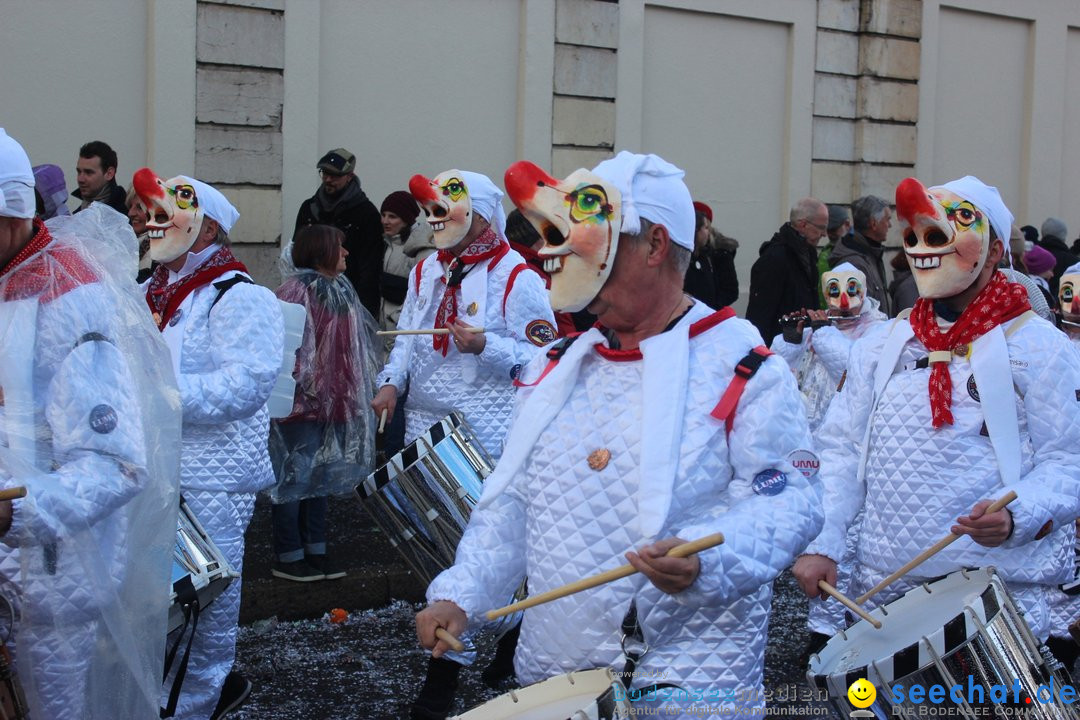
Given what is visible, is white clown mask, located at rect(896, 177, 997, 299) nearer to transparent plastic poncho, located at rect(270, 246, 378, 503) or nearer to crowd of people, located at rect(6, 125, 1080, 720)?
crowd of people, located at rect(6, 125, 1080, 720)

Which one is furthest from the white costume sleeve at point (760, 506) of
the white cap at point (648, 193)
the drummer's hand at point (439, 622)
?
the drummer's hand at point (439, 622)

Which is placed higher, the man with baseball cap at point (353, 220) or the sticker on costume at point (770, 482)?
the man with baseball cap at point (353, 220)

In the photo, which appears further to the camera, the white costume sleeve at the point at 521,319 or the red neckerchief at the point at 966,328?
the white costume sleeve at the point at 521,319

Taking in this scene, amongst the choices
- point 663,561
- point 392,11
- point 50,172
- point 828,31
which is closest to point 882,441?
point 663,561

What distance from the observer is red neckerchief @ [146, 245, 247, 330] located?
4672mm

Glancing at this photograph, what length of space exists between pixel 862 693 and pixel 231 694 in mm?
2627

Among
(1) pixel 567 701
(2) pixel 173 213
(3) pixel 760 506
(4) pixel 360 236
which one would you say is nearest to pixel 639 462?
(3) pixel 760 506

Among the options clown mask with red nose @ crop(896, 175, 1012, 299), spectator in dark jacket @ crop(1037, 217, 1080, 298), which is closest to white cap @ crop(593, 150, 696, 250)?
clown mask with red nose @ crop(896, 175, 1012, 299)

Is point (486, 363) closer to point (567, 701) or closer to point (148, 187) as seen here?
point (148, 187)

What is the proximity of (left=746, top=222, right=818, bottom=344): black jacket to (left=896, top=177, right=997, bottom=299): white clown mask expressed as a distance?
558 centimetres

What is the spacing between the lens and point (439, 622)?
2.91 m

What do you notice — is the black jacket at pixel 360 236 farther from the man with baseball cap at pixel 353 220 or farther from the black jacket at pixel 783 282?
the black jacket at pixel 783 282

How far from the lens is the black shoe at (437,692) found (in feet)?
16.6

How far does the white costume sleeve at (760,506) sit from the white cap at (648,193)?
0.37 meters
